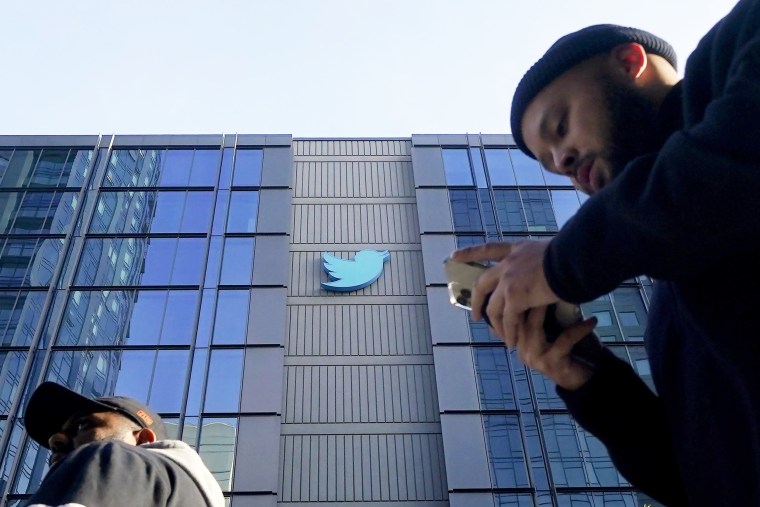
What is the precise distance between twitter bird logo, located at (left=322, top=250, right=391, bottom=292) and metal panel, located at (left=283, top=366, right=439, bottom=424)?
2.16 metres

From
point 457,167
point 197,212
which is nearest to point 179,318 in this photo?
point 197,212

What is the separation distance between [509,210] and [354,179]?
4.32m

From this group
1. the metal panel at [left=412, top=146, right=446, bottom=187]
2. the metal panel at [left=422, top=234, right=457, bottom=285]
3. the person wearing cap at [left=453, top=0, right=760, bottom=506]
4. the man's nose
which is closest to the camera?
the person wearing cap at [left=453, top=0, right=760, bottom=506]

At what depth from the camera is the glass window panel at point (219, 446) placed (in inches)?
530

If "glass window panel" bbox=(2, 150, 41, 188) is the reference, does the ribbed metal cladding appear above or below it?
below

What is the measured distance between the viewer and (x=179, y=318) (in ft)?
53.0

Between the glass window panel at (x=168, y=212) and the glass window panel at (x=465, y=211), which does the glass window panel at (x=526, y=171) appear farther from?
the glass window panel at (x=168, y=212)

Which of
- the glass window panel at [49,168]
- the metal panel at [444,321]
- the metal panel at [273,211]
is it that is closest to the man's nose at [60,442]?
the metal panel at [444,321]

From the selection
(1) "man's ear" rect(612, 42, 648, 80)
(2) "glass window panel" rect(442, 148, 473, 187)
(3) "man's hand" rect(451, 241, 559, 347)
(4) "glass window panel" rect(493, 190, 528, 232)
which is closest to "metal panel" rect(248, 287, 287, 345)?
(2) "glass window panel" rect(442, 148, 473, 187)

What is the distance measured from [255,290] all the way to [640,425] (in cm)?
1544

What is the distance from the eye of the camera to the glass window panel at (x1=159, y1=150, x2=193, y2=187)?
1941cm

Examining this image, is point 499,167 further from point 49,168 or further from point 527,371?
point 49,168

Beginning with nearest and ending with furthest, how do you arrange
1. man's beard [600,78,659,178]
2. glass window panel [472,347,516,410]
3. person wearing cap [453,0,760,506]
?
person wearing cap [453,0,760,506]
man's beard [600,78,659,178]
glass window panel [472,347,516,410]

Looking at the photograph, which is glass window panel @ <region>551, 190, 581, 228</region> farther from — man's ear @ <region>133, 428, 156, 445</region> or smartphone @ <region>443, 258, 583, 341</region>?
smartphone @ <region>443, 258, 583, 341</region>
